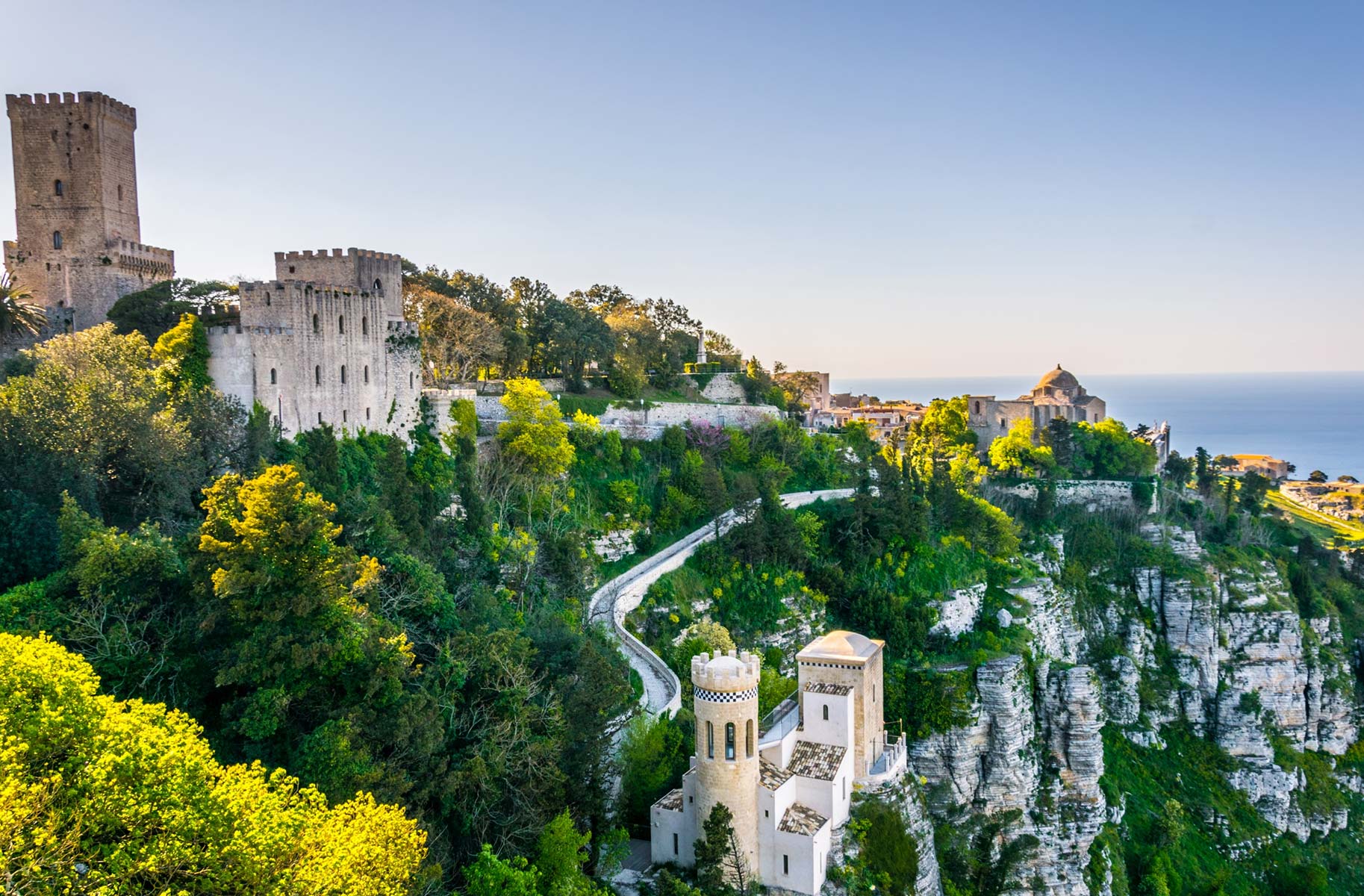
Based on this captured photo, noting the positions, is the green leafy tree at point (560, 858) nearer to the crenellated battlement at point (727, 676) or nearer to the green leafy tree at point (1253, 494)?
the crenellated battlement at point (727, 676)

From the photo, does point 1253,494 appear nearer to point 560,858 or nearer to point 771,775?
point 771,775

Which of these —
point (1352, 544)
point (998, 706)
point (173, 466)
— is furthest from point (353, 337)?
point (1352, 544)

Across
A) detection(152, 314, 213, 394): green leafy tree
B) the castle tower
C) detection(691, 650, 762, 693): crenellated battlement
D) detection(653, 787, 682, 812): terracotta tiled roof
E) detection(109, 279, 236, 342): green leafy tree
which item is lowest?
detection(653, 787, 682, 812): terracotta tiled roof

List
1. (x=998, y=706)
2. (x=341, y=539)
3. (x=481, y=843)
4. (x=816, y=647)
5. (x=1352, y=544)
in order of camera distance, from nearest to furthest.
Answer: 1. (x=481, y=843)
2. (x=341, y=539)
3. (x=816, y=647)
4. (x=998, y=706)
5. (x=1352, y=544)

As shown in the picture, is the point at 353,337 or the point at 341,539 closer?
the point at 341,539

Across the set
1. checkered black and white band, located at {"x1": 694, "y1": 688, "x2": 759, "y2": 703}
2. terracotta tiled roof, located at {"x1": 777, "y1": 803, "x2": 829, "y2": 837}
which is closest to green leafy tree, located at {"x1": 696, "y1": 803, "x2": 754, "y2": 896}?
terracotta tiled roof, located at {"x1": 777, "y1": 803, "x2": 829, "y2": 837}

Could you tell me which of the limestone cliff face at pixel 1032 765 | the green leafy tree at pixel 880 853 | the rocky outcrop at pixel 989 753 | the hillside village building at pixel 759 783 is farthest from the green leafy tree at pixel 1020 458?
the hillside village building at pixel 759 783

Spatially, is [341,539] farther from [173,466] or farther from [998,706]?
[998,706]

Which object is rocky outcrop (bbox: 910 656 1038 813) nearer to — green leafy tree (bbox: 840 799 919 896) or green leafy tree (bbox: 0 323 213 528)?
green leafy tree (bbox: 840 799 919 896)
